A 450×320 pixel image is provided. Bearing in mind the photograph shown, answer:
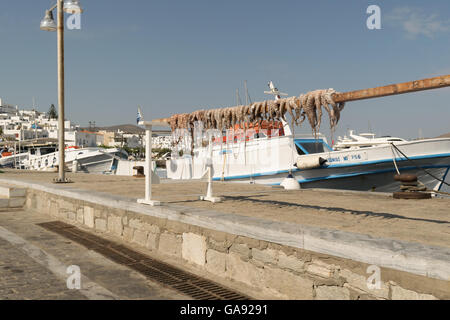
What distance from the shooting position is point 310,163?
17328 mm

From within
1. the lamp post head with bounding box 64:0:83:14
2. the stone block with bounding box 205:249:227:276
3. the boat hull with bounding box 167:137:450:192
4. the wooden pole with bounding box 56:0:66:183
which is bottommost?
the stone block with bounding box 205:249:227:276

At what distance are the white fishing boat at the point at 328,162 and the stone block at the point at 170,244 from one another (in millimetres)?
7068

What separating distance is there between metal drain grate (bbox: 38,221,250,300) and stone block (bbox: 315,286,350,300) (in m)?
0.87

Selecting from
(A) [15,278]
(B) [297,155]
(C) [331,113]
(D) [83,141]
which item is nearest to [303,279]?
(C) [331,113]

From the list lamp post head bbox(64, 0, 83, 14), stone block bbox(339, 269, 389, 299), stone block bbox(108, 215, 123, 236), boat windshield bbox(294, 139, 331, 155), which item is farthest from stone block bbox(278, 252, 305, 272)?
boat windshield bbox(294, 139, 331, 155)

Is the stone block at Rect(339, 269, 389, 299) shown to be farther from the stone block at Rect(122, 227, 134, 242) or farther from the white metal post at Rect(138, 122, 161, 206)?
the stone block at Rect(122, 227, 134, 242)

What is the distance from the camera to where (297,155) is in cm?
1848

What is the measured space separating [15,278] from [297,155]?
49.9ft

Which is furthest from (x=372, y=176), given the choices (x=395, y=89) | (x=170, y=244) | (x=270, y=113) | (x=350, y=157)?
(x=170, y=244)

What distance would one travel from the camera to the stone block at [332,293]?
3493 millimetres

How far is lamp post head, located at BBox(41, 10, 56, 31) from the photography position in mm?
12441

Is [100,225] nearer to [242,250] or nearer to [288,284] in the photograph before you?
[242,250]

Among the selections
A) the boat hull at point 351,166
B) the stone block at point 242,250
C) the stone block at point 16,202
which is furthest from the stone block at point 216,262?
the stone block at point 16,202

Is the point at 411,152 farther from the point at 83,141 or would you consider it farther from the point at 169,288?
the point at 83,141
